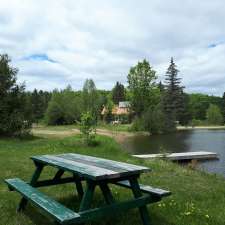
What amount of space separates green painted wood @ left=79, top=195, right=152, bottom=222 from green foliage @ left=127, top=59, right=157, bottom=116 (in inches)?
1641

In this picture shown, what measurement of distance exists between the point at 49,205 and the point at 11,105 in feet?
53.4

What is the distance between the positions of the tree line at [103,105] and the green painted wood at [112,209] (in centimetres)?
1223

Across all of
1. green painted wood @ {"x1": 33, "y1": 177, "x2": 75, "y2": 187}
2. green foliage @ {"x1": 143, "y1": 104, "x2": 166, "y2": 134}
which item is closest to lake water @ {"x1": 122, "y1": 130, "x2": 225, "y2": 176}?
green foliage @ {"x1": 143, "y1": 104, "x2": 166, "y2": 134}

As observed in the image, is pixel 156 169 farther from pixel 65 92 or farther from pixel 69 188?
pixel 65 92

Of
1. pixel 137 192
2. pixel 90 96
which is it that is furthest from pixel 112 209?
pixel 90 96

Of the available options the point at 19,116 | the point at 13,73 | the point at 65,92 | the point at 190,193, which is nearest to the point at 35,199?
the point at 190,193

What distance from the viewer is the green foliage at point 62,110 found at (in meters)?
52.3

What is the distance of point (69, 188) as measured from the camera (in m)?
5.78

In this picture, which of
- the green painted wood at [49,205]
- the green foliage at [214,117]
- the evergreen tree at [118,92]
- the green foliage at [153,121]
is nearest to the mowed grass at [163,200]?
the green painted wood at [49,205]

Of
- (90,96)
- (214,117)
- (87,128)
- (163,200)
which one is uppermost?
(90,96)

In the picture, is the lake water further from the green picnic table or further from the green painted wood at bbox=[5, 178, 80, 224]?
the green painted wood at bbox=[5, 178, 80, 224]

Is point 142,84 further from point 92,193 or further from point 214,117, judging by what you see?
point 92,193

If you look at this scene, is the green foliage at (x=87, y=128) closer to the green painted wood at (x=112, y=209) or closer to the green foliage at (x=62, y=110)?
the green painted wood at (x=112, y=209)

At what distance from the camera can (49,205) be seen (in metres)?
3.47
